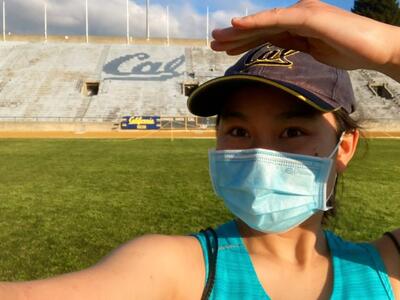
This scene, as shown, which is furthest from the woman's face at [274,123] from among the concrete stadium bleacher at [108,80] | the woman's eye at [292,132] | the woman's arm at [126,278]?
the concrete stadium bleacher at [108,80]

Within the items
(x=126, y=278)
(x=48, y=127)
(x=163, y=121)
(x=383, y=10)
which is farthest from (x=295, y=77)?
(x=383, y=10)

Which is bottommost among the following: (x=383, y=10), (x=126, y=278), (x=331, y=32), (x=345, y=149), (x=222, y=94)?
(x=383, y=10)

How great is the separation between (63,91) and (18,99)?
4.00 metres

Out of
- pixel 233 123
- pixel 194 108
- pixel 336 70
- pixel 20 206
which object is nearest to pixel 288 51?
pixel 336 70

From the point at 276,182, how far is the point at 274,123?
10.0 inches

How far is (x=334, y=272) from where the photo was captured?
185 centimetres

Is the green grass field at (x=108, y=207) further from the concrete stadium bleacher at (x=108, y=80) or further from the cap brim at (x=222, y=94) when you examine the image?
the concrete stadium bleacher at (x=108, y=80)

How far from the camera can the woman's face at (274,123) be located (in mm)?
1900

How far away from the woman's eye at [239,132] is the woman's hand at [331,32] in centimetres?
35

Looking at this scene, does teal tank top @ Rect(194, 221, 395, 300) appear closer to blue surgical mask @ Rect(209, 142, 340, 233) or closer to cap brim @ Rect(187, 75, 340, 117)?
blue surgical mask @ Rect(209, 142, 340, 233)

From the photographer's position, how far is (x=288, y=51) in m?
1.86

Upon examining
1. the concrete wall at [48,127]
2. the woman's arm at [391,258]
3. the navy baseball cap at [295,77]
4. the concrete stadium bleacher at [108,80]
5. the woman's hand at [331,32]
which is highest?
the woman's hand at [331,32]

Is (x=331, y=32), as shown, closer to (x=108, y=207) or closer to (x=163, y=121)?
(x=108, y=207)

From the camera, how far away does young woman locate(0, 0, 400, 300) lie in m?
1.61
